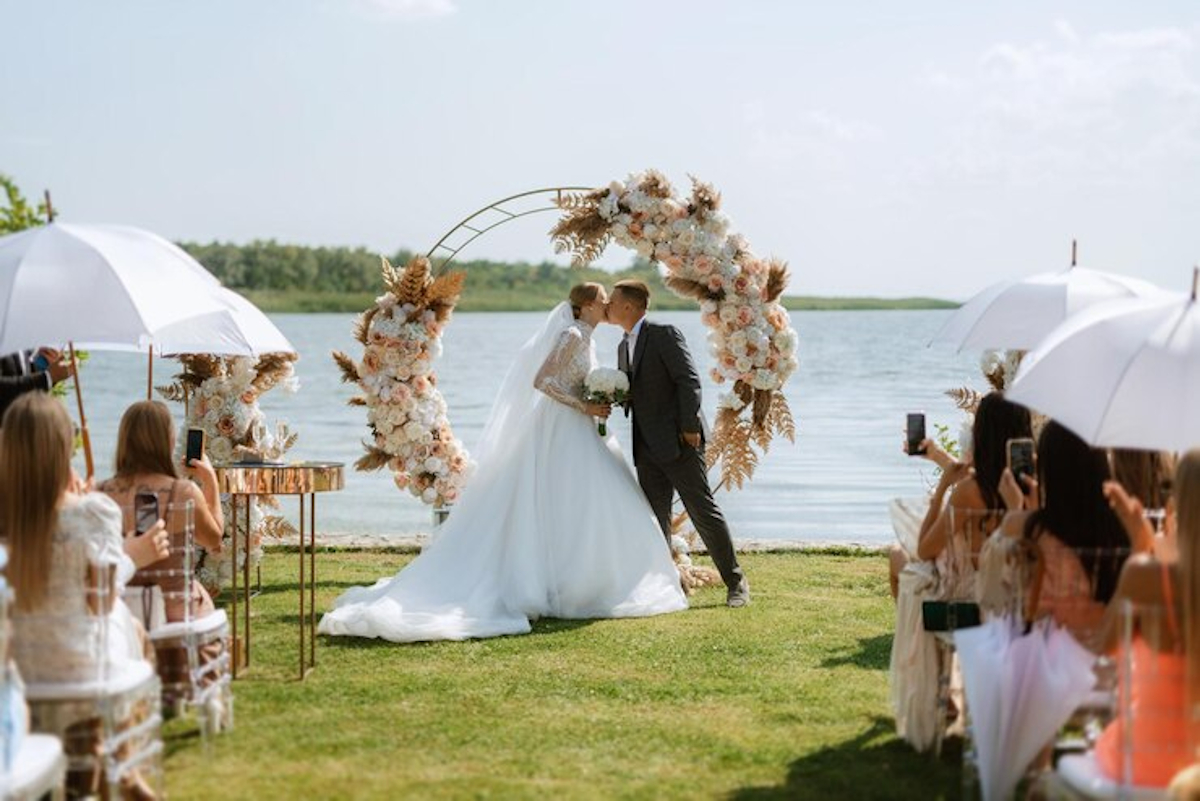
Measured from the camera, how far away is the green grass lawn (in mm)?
6031

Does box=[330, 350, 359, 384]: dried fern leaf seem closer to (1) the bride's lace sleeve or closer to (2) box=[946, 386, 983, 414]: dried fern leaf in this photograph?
(1) the bride's lace sleeve

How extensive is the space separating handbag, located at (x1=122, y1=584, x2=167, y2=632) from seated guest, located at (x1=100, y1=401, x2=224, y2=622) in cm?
5

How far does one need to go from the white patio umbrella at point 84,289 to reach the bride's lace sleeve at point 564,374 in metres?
3.74

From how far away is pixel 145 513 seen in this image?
21.1 ft

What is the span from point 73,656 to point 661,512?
5.71m

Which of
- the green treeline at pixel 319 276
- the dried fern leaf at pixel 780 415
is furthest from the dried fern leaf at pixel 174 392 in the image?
the green treeline at pixel 319 276

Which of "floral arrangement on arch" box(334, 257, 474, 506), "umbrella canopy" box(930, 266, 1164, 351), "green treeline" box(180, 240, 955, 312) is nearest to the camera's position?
"umbrella canopy" box(930, 266, 1164, 351)

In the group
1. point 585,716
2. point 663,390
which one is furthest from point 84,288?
point 663,390

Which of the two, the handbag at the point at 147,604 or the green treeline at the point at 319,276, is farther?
the green treeline at the point at 319,276

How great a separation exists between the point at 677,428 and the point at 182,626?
4452 mm

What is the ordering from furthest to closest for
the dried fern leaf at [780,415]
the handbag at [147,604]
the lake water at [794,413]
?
the lake water at [794,413]
the dried fern leaf at [780,415]
the handbag at [147,604]

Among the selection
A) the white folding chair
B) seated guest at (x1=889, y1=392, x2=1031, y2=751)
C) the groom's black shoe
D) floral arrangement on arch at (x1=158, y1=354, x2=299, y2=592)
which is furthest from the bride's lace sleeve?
the white folding chair

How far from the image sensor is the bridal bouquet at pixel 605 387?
1009 centimetres

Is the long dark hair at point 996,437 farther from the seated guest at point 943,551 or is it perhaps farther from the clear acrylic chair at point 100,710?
the clear acrylic chair at point 100,710
